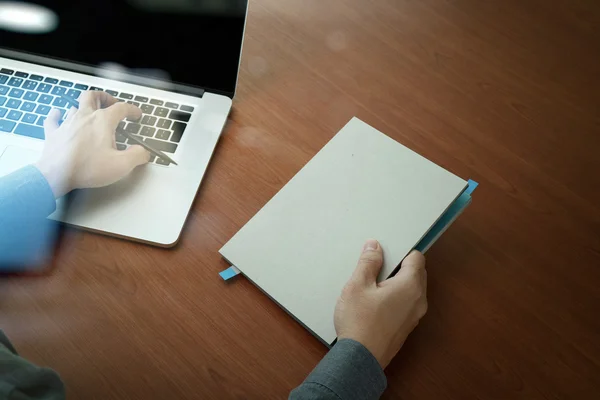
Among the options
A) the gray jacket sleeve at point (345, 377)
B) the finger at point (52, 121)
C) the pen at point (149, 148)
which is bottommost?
the finger at point (52, 121)

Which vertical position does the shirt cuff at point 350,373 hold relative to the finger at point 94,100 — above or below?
above

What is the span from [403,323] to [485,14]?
666 mm

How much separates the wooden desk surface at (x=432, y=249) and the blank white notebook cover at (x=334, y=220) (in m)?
0.03

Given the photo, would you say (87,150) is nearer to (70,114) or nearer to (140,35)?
(70,114)

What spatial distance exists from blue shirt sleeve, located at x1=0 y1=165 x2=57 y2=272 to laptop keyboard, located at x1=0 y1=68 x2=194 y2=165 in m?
0.10

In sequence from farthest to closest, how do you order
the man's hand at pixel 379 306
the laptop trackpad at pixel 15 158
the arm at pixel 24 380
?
1. the laptop trackpad at pixel 15 158
2. the man's hand at pixel 379 306
3. the arm at pixel 24 380

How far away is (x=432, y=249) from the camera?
0.73m

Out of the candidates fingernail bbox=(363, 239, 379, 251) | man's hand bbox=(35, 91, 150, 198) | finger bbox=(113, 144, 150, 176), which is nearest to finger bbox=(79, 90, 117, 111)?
man's hand bbox=(35, 91, 150, 198)

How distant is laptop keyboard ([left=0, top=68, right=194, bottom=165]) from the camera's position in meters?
0.75

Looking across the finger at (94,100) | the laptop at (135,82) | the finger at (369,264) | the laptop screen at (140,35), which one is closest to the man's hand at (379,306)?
the finger at (369,264)

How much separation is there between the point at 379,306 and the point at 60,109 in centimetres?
56

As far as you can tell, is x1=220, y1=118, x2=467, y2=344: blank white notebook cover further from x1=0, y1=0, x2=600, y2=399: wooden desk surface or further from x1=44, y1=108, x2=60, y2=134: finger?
x1=44, y1=108, x2=60, y2=134: finger

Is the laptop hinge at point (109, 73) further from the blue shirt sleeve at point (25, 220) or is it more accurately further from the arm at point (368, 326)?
the arm at point (368, 326)

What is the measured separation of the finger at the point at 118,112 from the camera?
0.74m
